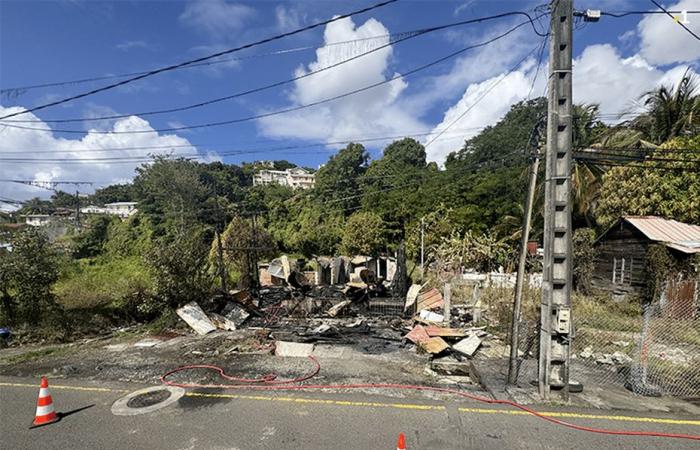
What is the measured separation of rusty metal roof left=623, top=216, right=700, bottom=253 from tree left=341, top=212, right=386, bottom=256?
58.4 ft

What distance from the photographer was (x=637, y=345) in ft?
20.0

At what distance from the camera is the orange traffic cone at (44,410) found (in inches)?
193

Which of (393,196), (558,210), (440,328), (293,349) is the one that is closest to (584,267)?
(440,328)

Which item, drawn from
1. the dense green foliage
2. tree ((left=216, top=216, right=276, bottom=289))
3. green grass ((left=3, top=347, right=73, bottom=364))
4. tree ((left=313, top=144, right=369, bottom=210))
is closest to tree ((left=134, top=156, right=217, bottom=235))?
the dense green foliage

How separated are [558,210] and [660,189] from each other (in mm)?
15991

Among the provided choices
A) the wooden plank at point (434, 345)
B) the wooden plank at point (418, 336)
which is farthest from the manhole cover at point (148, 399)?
the wooden plank at point (418, 336)

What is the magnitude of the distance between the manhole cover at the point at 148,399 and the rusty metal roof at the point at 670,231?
1706 cm

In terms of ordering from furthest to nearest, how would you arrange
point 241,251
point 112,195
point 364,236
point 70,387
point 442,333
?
point 112,195 < point 364,236 < point 241,251 < point 442,333 < point 70,387

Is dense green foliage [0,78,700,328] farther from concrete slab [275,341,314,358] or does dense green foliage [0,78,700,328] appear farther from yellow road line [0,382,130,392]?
concrete slab [275,341,314,358]

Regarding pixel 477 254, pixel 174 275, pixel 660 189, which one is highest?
pixel 660 189

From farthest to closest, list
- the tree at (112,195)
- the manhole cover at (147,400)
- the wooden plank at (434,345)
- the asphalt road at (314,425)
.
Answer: the tree at (112,195) → the wooden plank at (434,345) → the manhole cover at (147,400) → the asphalt road at (314,425)

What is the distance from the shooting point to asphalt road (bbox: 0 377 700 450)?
4359mm

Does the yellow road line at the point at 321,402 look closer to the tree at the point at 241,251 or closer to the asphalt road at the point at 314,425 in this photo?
the asphalt road at the point at 314,425

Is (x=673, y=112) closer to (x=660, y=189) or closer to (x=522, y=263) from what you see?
(x=660, y=189)
